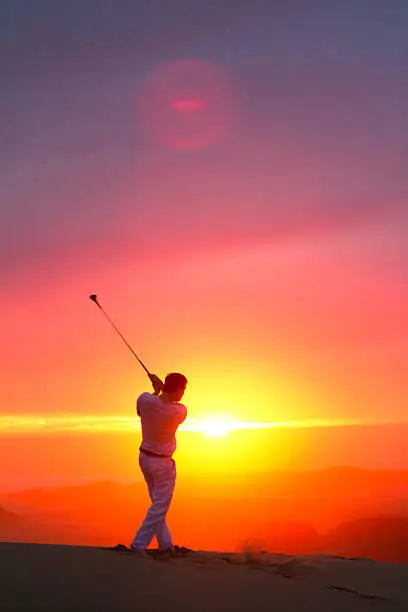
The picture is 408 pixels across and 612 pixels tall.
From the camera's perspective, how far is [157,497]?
11.6m

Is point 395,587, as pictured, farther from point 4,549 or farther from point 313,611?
point 4,549

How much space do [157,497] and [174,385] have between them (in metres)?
1.76

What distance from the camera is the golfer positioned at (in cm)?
1159

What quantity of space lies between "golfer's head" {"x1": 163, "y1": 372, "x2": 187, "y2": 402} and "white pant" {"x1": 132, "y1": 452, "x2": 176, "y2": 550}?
1031 millimetres

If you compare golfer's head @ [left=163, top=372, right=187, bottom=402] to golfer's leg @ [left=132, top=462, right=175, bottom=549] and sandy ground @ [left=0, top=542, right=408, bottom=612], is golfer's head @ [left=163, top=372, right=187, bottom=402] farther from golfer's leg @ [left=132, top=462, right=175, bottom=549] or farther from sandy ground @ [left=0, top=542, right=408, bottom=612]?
sandy ground @ [left=0, top=542, right=408, bottom=612]

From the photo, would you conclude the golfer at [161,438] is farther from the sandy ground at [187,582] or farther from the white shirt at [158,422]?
the sandy ground at [187,582]

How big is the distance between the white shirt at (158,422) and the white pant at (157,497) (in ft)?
0.58

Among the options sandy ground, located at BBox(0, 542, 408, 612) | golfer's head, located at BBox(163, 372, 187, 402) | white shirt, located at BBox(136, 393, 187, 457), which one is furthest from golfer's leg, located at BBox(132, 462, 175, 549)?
golfer's head, located at BBox(163, 372, 187, 402)

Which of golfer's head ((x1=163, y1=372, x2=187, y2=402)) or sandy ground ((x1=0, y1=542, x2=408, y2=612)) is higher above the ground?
golfer's head ((x1=163, y1=372, x2=187, y2=402))

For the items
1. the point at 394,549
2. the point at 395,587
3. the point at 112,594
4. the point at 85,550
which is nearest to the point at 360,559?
the point at 395,587

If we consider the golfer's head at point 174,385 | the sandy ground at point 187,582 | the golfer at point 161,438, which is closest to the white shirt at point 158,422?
the golfer at point 161,438

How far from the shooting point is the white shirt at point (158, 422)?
462 inches

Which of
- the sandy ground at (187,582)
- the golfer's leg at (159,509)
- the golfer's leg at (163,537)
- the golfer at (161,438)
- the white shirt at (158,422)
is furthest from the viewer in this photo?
the white shirt at (158,422)

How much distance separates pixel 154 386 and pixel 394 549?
186537 mm
